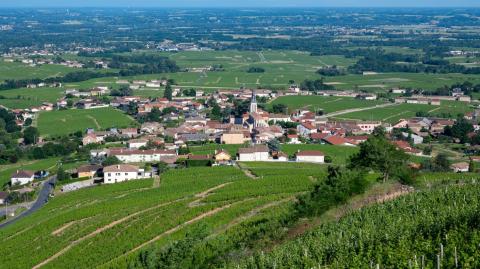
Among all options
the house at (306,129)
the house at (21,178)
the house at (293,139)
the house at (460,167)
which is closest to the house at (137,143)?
the house at (21,178)

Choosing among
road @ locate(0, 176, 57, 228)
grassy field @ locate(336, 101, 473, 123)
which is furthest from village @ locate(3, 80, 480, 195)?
grassy field @ locate(336, 101, 473, 123)

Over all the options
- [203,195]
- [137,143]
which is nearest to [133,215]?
[203,195]

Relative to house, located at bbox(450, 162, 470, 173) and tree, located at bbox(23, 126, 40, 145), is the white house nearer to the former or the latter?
tree, located at bbox(23, 126, 40, 145)

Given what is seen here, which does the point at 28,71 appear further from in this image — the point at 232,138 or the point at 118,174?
the point at 118,174

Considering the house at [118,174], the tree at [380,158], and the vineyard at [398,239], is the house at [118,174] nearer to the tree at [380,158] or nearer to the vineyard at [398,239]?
the tree at [380,158]

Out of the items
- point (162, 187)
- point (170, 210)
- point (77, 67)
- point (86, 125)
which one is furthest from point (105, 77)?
point (170, 210)
